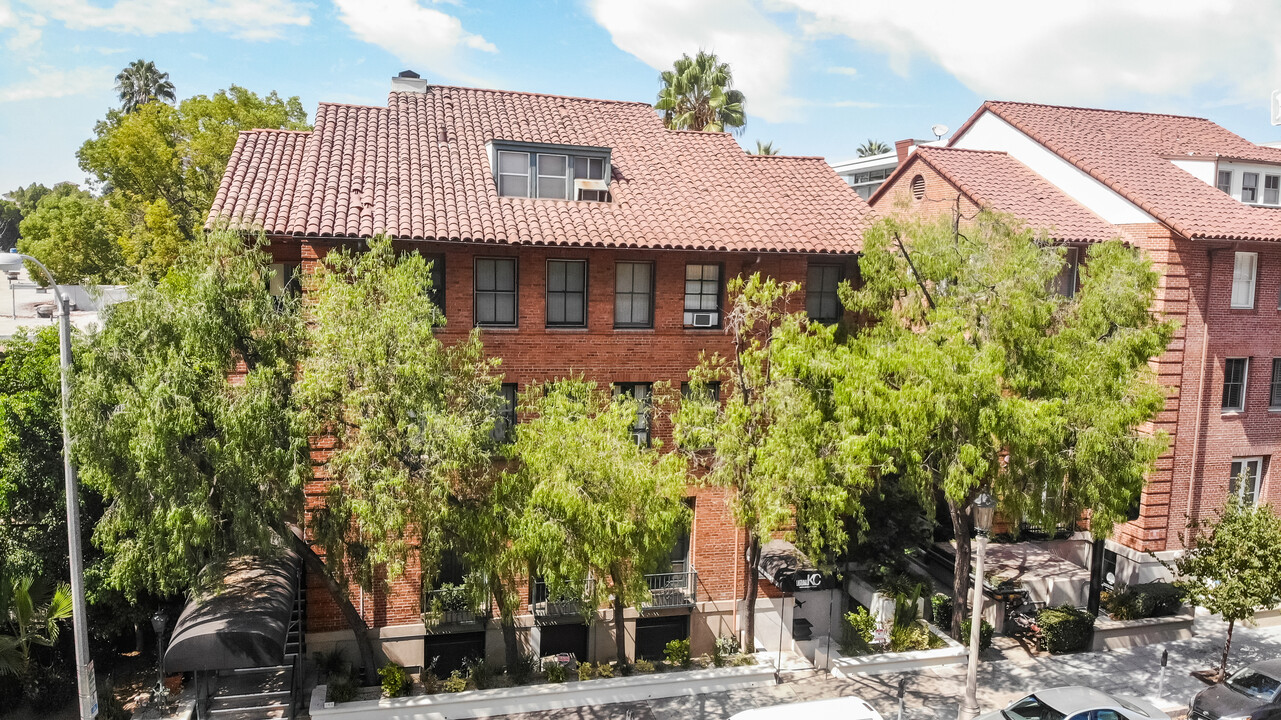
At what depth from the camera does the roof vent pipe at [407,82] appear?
23.3 m

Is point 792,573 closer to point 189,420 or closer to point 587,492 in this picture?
point 587,492

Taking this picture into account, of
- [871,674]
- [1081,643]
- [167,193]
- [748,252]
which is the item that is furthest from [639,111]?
[167,193]

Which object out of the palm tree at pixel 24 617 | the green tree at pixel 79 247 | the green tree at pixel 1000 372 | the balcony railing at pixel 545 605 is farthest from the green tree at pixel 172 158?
the green tree at pixel 1000 372

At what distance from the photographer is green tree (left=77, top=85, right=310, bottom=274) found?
38844 mm

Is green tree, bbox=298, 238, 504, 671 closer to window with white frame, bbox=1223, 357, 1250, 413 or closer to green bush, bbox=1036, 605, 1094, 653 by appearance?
green bush, bbox=1036, 605, 1094, 653

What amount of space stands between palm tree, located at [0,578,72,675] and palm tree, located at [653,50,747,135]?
1085 inches

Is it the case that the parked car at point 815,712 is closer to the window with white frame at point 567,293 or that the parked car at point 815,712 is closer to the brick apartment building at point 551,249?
the brick apartment building at point 551,249

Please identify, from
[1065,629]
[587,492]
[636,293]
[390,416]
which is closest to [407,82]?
[636,293]

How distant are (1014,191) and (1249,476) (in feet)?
34.0

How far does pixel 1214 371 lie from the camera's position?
924 inches

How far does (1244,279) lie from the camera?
77.8 ft

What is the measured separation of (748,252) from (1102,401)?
7589mm

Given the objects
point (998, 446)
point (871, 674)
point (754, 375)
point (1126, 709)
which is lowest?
point (871, 674)

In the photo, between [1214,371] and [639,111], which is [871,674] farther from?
[639,111]
